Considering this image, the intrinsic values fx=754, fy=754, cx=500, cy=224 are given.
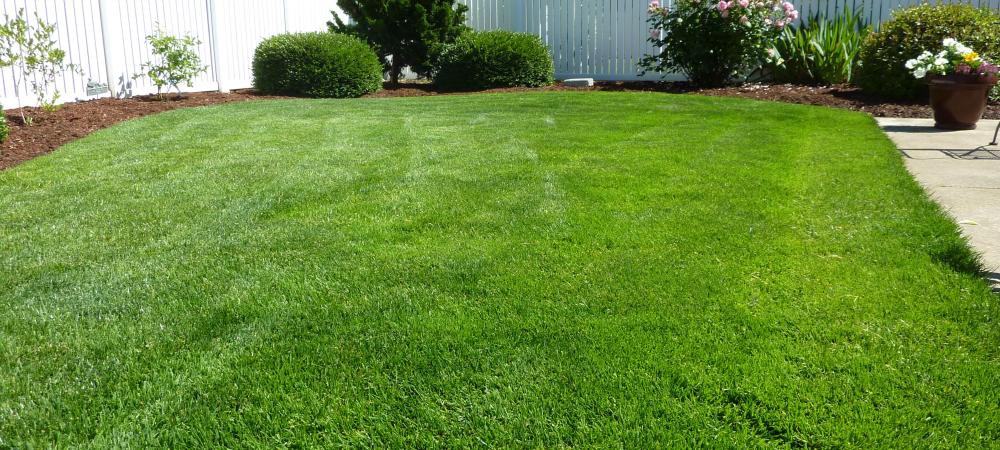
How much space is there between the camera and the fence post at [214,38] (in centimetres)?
1139

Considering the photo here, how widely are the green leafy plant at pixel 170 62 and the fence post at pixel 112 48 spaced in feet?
0.90

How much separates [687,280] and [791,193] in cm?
185

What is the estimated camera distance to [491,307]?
2.96 meters

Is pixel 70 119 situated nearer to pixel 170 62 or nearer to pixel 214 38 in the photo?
pixel 170 62

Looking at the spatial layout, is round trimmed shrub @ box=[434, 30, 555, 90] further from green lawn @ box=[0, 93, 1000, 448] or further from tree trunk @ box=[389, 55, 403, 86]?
green lawn @ box=[0, 93, 1000, 448]

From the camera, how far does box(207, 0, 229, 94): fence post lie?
448 inches

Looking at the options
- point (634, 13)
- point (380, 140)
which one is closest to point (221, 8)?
point (380, 140)

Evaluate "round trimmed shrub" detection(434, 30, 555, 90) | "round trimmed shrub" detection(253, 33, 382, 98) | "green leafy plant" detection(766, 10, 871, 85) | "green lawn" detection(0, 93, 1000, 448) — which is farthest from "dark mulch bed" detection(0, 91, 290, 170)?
"green leafy plant" detection(766, 10, 871, 85)

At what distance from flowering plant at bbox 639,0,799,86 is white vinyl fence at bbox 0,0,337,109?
6.50 meters

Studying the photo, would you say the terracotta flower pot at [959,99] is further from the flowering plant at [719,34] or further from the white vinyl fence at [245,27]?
the white vinyl fence at [245,27]

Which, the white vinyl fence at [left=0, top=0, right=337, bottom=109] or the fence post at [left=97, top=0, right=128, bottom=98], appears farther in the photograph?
the fence post at [left=97, top=0, right=128, bottom=98]

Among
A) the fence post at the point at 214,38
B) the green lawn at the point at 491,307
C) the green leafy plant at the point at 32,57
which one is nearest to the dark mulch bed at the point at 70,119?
the green leafy plant at the point at 32,57

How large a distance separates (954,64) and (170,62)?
9.48m

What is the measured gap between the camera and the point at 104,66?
31.4 feet
